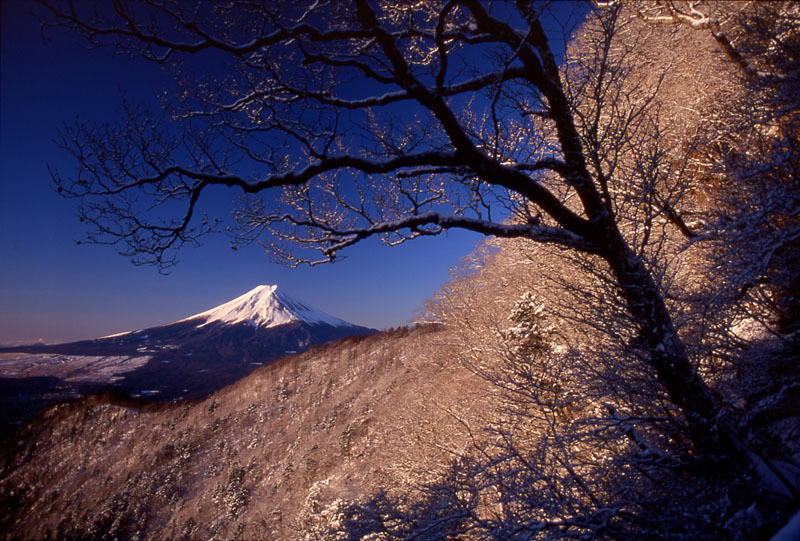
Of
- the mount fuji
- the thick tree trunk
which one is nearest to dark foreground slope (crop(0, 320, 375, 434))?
the mount fuji

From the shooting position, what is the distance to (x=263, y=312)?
344 feet

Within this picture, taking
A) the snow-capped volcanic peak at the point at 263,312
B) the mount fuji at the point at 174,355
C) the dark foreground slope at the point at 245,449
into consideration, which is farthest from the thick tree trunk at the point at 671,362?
the snow-capped volcanic peak at the point at 263,312

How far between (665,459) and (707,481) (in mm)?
331

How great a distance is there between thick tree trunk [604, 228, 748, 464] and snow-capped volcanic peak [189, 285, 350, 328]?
10055 centimetres

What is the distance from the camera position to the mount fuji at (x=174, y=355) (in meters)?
46.2

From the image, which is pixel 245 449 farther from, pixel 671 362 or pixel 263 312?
pixel 263 312

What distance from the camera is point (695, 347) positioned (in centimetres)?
337

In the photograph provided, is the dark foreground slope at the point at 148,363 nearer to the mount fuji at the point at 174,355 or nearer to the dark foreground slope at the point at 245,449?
the mount fuji at the point at 174,355

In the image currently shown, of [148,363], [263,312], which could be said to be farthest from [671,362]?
[263,312]

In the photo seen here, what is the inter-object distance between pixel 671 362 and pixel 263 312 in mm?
112407

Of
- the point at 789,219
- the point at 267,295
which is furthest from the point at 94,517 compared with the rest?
the point at 267,295

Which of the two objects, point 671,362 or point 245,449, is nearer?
point 671,362

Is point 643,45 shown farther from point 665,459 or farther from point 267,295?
point 267,295

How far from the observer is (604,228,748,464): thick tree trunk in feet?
9.66
